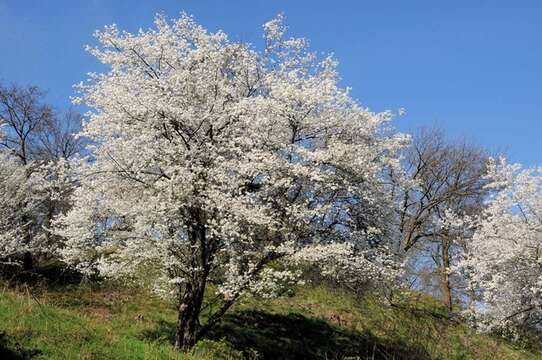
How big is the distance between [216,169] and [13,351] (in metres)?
7.45

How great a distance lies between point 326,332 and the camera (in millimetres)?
23344

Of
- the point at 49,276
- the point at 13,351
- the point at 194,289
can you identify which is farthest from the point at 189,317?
the point at 49,276

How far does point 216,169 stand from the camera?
15.6 meters

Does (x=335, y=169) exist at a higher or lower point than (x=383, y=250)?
higher

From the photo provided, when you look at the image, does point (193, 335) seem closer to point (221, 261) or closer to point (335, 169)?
point (221, 261)

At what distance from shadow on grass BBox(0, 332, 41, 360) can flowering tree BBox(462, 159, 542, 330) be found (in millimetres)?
17058

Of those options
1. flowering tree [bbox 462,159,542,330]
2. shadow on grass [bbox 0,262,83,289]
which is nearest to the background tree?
shadow on grass [bbox 0,262,83,289]

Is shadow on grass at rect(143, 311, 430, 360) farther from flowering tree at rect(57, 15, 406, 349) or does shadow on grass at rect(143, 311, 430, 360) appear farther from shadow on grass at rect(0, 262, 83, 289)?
shadow on grass at rect(0, 262, 83, 289)

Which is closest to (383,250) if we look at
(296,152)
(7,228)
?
(296,152)

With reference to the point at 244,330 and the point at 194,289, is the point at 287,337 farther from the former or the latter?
the point at 194,289

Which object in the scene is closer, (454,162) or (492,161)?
(492,161)

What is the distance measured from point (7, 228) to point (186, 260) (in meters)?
16.0

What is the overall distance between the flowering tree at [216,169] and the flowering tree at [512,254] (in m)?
5.85

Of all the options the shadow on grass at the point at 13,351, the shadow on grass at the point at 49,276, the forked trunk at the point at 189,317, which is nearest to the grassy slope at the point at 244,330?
the shadow on grass at the point at 13,351
